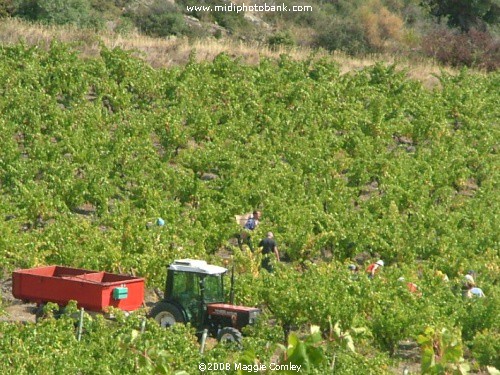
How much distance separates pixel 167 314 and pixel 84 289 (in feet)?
4.02

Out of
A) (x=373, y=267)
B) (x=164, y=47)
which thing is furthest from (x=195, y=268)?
(x=164, y=47)

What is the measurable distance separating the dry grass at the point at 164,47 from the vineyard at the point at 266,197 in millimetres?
1214

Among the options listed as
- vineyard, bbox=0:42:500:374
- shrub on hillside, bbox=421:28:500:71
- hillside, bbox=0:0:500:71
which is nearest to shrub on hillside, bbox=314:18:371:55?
hillside, bbox=0:0:500:71

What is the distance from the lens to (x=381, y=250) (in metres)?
22.6

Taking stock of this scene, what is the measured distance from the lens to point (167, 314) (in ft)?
54.7

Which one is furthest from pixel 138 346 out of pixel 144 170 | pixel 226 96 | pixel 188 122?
pixel 226 96

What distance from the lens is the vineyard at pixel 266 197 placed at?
1352cm

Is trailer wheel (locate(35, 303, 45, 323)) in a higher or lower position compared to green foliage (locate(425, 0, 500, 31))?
lower

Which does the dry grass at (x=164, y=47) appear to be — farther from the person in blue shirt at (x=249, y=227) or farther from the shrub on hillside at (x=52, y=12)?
the person in blue shirt at (x=249, y=227)

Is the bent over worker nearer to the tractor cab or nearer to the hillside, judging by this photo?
the tractor cab

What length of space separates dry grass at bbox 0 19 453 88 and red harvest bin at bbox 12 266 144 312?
55.4ft

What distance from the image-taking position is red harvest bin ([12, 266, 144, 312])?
649 inches

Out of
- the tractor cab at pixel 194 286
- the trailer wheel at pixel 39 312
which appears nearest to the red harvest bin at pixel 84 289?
the trailer wheel at pixel 39 312

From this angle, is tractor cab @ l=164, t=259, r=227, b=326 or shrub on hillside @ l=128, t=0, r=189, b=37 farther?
shrub on hillside @ l=128, t=0, r=189, b=37
